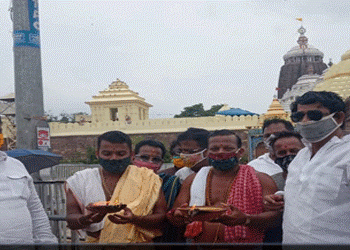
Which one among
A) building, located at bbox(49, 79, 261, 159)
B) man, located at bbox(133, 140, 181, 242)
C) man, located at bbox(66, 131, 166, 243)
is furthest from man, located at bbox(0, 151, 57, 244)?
building, located at bbox(49, 79, 261, 159)

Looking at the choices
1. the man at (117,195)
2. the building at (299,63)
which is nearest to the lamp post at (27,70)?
the man at (117,195)

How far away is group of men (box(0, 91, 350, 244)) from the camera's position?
2521 millimetres

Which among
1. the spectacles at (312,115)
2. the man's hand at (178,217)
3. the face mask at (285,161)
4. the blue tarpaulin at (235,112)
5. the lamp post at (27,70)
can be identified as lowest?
the man's hand at (178,217)

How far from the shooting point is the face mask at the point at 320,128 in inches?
108

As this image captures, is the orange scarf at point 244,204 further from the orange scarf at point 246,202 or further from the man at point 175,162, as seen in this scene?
the man at point 175,162

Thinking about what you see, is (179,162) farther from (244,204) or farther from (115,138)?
(244,204)

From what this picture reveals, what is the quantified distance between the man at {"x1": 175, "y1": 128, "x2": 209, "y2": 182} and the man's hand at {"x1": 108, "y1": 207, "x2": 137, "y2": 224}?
0.99 m

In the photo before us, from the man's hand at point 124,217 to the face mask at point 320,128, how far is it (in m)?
1.21

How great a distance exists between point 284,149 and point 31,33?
162 inches

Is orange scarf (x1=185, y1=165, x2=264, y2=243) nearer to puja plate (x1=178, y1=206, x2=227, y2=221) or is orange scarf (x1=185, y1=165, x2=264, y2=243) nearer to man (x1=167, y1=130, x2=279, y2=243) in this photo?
man (x1=167, y1=130, x2=279, y2=243)

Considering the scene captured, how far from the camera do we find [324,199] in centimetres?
250

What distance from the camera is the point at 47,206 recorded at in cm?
575

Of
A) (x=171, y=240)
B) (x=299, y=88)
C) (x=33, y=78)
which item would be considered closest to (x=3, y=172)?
(x=171, y=240)

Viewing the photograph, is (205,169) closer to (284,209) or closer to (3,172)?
(284,209)
